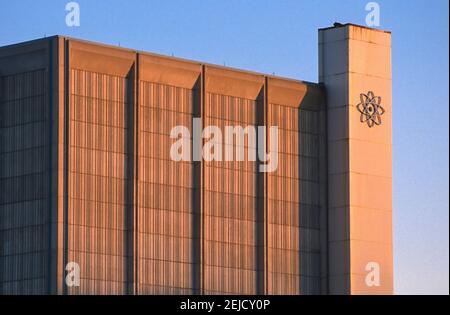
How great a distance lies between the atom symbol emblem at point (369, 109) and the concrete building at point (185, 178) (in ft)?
0.31

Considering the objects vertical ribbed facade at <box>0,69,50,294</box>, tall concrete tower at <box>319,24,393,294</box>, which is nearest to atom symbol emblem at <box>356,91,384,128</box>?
tall concrete tower at <box>319,24,393,294</box>

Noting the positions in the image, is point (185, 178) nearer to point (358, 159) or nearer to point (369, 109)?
point (358, 159)

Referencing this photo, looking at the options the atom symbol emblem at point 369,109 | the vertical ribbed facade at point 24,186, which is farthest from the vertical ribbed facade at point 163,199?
the atom symbol emblem at point 369,109

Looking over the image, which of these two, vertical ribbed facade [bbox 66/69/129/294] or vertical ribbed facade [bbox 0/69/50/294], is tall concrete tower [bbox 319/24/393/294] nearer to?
vertical ribbed facade [bbox 66/69/129/294]

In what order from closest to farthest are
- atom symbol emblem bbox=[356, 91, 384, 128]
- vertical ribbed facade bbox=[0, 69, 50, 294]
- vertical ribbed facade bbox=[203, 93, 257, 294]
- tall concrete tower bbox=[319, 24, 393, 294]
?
vertical ribbed facade bbox=[0, 69, 50, 294], vertical ribbed facade bbox=[203, 93, 257, 294], tall concrete tower bbox=[319, 24, 393, 294], atom symbol emblem bbox=[356, 91, 384, 128]

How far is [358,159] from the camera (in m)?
121

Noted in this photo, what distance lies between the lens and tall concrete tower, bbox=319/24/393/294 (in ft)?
392

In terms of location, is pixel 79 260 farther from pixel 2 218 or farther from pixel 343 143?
pixel 343 143

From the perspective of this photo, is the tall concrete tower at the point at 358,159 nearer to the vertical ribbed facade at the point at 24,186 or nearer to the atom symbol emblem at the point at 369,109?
the atom symbol emblem at the point at 369,109

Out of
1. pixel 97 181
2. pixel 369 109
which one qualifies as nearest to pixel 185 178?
pixel 97 181

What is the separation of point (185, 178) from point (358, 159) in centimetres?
1357

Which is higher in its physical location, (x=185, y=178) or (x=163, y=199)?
(x=185, y=178)
